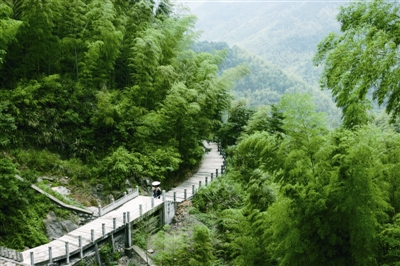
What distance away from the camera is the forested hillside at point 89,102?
51.8ft

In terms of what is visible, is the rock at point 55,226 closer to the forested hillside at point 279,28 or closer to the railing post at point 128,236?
the railing post at point 128,236

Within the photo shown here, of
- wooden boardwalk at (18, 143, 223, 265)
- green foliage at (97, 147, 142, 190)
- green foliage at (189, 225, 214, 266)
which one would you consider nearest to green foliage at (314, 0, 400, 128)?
green foliage at (189, 225, 214, 266)

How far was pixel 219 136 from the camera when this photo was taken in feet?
95.3

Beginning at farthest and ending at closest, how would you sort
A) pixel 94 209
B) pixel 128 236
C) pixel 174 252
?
pixel 94 209 → pixel 128 236 → pixel 174 252

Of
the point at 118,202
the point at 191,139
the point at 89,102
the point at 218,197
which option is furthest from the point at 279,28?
the point at 118,202

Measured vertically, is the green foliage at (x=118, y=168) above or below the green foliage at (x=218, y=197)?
above

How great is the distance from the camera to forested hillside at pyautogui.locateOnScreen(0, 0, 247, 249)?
15773 millimetres

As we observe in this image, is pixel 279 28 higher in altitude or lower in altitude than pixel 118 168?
higher

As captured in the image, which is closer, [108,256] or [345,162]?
[345,162]

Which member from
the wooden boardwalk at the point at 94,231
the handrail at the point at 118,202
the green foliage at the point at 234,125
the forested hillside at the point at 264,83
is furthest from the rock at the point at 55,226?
the forested hillside at the point at 264,83

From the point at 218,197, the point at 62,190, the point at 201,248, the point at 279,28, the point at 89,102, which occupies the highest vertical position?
the point at 279,28

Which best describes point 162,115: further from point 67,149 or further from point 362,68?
point 362,68

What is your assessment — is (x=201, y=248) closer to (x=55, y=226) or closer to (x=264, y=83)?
(x=55, y=226)

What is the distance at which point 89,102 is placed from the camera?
18.8 metres
